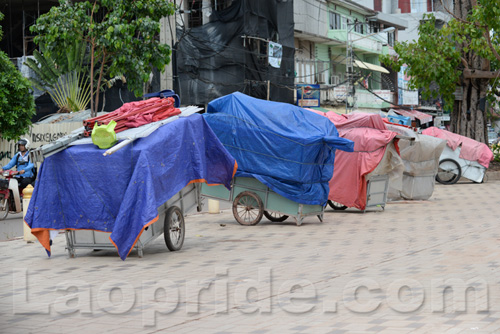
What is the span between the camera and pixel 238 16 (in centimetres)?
3222

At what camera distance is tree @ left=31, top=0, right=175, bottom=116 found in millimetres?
18844

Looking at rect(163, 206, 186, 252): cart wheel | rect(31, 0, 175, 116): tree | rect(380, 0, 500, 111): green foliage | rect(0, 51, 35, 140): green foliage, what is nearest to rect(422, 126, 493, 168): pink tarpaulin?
rect(380, 0, 500, 111): green foliage

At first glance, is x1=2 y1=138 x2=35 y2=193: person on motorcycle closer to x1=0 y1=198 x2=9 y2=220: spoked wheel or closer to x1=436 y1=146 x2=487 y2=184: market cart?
x1=0 y1=198 x2=9 y2=220: spoked wheel

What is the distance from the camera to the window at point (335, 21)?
45.7 meters

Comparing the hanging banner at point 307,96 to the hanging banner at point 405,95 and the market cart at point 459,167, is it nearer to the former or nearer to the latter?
the market cart at point 459,167

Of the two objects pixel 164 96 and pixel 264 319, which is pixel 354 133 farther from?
pixel 264 319

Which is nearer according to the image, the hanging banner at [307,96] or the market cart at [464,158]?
the market cart at [464,158]

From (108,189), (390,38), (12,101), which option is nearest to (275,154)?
(108,189)

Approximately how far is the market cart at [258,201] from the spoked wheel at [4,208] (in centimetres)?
489

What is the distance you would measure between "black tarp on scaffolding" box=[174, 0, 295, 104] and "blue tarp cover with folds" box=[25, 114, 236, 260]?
19777 millimetres

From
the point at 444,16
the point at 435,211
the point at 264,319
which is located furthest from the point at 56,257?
the point at 444,16

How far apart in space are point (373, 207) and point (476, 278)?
9.05 meters

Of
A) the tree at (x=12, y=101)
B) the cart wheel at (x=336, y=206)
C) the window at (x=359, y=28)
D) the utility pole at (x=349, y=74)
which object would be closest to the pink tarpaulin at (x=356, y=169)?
the cart wheel at (x=336, y=206)

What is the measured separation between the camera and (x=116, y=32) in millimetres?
18906
